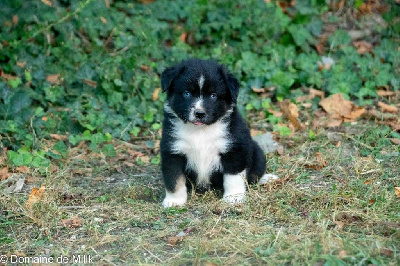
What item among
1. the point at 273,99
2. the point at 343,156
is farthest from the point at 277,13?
the point at 343,156

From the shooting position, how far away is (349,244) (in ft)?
14.1

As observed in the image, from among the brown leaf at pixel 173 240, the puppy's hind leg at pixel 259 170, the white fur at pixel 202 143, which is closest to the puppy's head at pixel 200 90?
the white fur at pixel 202 143

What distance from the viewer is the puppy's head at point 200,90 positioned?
543 cm

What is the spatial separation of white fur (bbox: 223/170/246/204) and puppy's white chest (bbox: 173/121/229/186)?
173 mm

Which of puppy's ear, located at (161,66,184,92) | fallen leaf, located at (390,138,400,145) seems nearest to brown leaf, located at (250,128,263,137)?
fallen leaf, located at (390,138,400,145)

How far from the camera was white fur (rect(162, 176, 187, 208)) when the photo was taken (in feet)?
18.7

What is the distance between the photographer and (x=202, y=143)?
5.62 meters

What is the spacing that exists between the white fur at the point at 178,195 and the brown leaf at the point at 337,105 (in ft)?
9.63

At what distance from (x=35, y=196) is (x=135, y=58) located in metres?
3.36

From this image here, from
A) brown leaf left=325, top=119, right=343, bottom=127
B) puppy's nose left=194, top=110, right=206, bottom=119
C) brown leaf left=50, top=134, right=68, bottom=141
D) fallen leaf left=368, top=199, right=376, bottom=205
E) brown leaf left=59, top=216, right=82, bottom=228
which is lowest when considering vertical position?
brown leaf left=50, top=134, right=68, bottom=141

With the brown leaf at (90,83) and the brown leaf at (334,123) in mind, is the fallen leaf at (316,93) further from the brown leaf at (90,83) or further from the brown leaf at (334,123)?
the brown leaf at (90,83)

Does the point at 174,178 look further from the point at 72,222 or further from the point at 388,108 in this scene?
the point at 388,108

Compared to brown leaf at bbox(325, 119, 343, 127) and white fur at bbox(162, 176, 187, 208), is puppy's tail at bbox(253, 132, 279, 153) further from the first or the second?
white fur at bbox(162, 176, 187, 208)

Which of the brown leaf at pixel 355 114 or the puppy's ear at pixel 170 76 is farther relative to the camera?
the brown leaf at pixel 355 114
